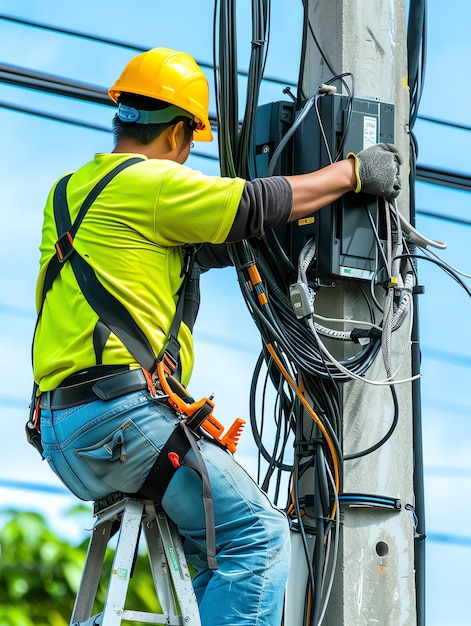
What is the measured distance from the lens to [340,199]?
3.96 m

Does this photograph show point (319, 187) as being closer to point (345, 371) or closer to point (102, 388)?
point (345, 371)

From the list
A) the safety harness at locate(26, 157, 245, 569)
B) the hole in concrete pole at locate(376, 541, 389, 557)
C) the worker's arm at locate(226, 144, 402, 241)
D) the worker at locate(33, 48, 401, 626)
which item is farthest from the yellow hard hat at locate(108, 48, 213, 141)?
the hole in concrete pole at locate(376, 541, 389, 557)

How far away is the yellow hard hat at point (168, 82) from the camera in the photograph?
391 cm

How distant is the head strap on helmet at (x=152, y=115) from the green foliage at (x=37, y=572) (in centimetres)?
406

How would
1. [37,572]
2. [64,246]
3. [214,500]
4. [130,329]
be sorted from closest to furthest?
[214,500] < [130,329] < [64,246] < [37,572]

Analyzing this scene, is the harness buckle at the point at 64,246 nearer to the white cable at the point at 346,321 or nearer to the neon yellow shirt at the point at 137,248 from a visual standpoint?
the neon yellow shirt at the point at 137,248

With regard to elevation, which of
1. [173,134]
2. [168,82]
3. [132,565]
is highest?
[168,82]

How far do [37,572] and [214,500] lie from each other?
14.1ft

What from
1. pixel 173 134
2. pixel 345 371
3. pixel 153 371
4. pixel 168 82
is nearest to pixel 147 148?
pixel 173 134

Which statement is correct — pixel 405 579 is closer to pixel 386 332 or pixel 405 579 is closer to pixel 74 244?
pixel 386 332

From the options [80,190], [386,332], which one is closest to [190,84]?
[80,190]

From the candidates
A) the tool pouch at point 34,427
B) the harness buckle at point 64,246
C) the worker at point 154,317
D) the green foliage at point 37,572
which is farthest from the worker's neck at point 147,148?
the green foliage at point 37,572

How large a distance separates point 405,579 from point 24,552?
4.09 m

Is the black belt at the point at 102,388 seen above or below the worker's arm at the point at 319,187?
below
